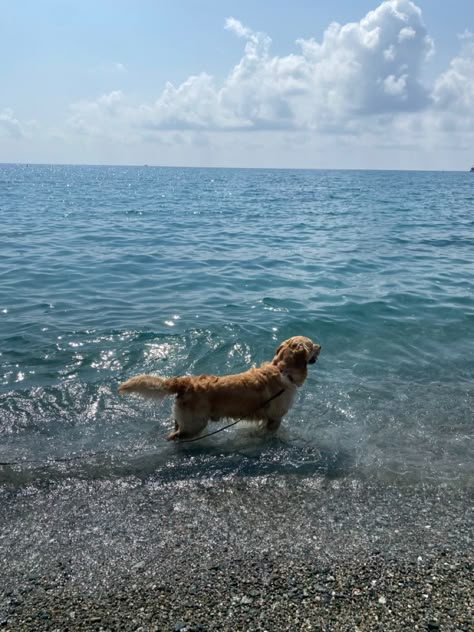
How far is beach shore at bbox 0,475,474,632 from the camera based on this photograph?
12.2 ft

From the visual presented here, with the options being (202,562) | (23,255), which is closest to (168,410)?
(202,562)

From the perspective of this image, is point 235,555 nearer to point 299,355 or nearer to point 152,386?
point 152,386

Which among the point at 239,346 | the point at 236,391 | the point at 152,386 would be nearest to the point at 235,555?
the point at 152,386

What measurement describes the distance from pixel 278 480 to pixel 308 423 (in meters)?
1.52

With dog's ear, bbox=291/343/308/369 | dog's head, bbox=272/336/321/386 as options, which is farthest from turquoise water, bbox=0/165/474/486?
dog's ear, bbox=291/343/308/369

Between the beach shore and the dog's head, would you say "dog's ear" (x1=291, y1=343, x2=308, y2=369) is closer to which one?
the dog's head

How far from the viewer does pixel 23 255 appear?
1759 cm

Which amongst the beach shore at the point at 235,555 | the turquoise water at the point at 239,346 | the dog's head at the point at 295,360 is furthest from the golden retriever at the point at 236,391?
the beach shore at the point at 235,555

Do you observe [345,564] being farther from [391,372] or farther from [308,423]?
[391,372]

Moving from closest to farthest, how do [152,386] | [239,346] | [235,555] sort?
1. [235,555]
2. [152,386]
3. [239,346]

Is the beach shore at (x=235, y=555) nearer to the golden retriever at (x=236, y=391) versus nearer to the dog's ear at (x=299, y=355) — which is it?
the golden retriever at (x=236, y=391)

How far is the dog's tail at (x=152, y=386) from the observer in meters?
5.86

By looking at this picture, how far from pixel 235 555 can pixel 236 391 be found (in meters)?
2.30

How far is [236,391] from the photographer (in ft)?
20.9
